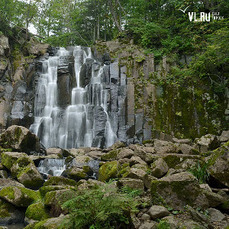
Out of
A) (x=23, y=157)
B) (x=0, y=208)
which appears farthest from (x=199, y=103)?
(x=0, y=208)

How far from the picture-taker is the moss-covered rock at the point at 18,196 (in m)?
6.00

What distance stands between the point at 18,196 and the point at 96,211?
128 inches

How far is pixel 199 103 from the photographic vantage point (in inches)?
639

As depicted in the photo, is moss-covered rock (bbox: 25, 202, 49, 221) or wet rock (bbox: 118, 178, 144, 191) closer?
wet rock (bbox: 118, 178, 144, 191)

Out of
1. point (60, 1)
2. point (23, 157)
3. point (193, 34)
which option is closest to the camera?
point (23, 157)

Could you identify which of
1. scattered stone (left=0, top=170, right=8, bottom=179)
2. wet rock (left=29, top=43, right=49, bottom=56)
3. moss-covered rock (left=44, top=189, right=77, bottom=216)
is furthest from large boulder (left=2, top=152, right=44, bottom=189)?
wet rock (left=29, top=43, right=49, bottom=56)

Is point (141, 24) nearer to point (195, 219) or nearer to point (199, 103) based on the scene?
point (199, 103)

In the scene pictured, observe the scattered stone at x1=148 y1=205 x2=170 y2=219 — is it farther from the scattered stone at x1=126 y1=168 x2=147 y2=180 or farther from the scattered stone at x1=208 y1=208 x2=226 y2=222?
the scattered stone at x1=126 y1=168 x2=147 y2=180

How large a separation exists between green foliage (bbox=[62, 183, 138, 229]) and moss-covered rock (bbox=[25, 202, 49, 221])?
1886 millimetres

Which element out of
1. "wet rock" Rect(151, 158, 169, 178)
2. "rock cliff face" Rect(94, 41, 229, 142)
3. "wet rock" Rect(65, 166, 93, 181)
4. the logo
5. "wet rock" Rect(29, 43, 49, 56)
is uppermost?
the logo

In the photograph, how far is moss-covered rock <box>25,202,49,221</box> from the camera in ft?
18.1

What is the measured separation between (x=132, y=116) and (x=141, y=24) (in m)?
10.8

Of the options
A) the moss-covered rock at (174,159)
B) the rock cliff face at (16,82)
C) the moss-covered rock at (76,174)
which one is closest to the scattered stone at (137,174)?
the moss-covered rock at (174,159)

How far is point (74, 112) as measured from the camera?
17.7 m
